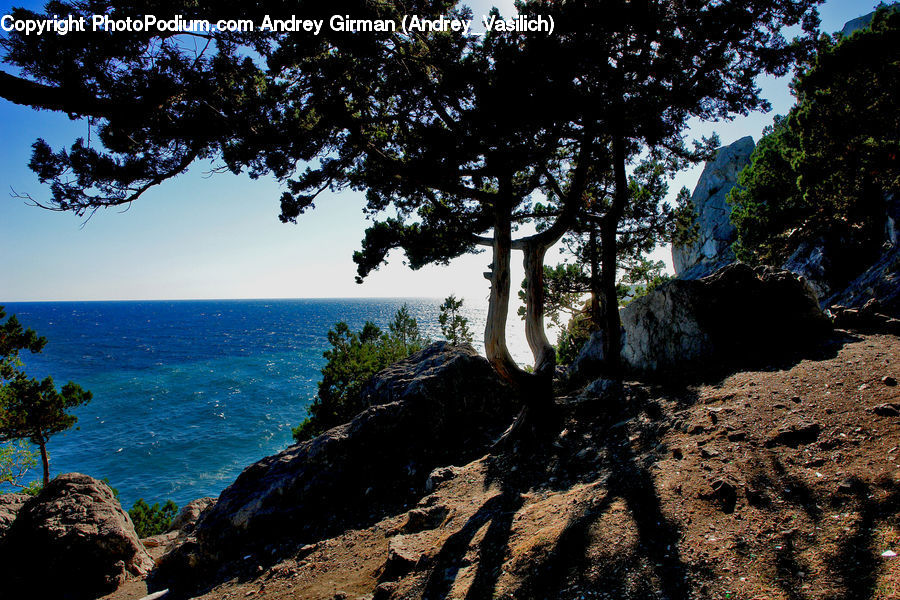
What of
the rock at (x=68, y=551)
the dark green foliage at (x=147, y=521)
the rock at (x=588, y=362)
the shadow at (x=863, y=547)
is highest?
the shadow at (x=863, y=547)

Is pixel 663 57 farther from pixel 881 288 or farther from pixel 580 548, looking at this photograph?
pixel 881 288

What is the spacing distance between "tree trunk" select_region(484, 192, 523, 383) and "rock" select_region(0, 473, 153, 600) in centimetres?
883

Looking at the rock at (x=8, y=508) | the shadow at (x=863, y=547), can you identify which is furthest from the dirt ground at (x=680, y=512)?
Answer: the rock at (x=8, y=508)

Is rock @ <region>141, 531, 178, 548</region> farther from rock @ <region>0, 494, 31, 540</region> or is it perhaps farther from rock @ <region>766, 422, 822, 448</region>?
rock @ <region>766, 422, 822, 448</region>

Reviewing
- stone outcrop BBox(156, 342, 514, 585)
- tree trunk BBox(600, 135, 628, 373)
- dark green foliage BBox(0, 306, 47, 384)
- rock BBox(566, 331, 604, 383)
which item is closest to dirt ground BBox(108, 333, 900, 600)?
stone outcrop BBox(156, 342, 514, 585)

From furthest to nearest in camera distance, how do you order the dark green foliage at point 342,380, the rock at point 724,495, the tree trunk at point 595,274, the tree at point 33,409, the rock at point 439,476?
the dark green foliage at point 342,380 → the tree at point 33,409 → the tree trunk at point 595,274 → the rock at point 439,476 → the rock at point 724,495

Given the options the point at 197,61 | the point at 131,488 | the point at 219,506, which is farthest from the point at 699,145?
the point at 131,488

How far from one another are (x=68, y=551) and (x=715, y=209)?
2627 inches

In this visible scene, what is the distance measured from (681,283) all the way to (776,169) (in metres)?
24.5

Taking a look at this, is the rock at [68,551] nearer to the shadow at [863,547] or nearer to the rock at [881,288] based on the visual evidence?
the shadow at [863,547]

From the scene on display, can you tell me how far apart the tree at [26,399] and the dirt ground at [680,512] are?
16776 millimetres

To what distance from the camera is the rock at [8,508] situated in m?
8.38

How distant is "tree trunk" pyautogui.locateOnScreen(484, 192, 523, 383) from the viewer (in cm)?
719

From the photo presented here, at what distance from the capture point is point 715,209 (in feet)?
174
